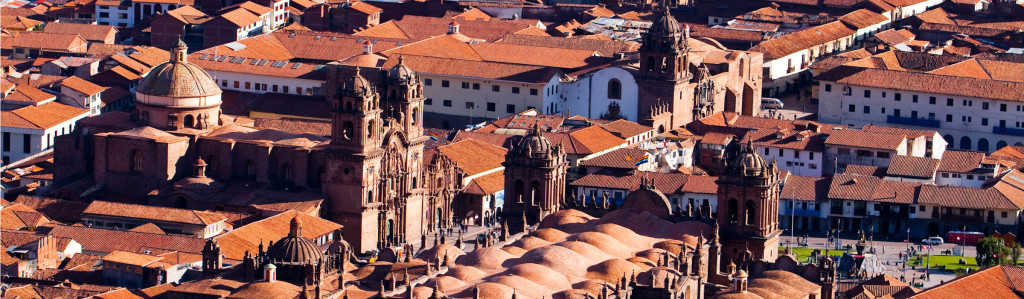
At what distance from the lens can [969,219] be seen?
12500 centimetres

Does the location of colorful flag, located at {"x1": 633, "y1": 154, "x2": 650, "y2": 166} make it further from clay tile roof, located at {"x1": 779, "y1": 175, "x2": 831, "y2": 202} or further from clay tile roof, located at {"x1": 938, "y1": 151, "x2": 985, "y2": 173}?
clay tile roof, located at {"x1": 938, "y1": 151, "x2": 985, "y2": 173}

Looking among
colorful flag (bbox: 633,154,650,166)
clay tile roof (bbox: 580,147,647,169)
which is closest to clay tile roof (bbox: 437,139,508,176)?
clay tile roof (bbox: 580,147,647,169)

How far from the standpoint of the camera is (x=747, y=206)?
342ft

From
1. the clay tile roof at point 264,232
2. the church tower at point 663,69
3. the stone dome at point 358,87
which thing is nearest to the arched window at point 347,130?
the stone dome at point 358,87

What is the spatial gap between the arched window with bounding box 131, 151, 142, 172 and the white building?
163ft

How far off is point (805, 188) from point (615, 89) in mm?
23451

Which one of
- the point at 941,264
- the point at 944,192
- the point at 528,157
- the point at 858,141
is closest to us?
the point at 528,157

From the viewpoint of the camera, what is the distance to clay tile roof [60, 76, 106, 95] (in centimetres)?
14962

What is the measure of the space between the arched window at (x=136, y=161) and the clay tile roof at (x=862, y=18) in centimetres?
7709

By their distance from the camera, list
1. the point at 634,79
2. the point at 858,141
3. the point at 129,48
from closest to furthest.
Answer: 1. the point at 858,141
2. the point at 634,79
3. the point at 129,48

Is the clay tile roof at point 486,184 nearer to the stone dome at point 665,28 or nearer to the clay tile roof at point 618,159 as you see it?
the clay tile roof at point 618,159

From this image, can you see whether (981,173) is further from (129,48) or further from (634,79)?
(129,48)

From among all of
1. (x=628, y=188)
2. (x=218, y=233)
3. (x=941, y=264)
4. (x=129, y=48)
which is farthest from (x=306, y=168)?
(x=129, y=48)

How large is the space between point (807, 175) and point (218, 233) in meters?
37.4
